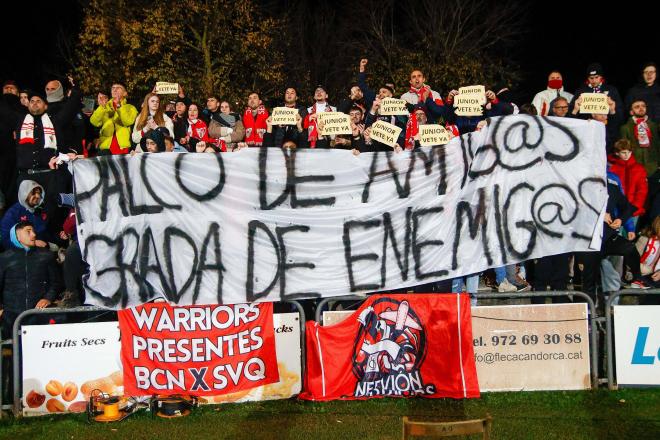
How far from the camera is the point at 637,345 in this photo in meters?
9.57

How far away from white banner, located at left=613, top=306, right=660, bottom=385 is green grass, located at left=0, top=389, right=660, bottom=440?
0.17 metres

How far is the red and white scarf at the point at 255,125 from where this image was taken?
1291cm

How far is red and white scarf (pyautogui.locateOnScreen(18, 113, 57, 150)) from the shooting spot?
11.7 m

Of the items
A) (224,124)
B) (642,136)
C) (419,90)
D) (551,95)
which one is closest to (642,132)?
(642,136)

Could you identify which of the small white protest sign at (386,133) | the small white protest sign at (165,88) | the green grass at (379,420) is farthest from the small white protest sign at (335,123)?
the green grass at (379,420)

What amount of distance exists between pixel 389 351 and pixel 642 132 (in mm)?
5369

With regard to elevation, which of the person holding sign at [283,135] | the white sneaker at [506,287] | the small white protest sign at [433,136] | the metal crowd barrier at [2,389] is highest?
the person holding sign at [283,135]

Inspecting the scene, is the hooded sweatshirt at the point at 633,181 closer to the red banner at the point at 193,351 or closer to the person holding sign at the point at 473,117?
the person holding sign at the point at 473,117

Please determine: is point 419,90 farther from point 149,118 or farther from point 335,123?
point 149,118

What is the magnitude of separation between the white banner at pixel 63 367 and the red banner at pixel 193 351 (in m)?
0.26

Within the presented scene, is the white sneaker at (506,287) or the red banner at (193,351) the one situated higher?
the white sneaker at (506,287)

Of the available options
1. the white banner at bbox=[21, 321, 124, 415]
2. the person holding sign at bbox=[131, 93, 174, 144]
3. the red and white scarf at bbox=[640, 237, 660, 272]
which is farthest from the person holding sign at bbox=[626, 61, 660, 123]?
the white banner at bbox=[21, 321, 124, 415]

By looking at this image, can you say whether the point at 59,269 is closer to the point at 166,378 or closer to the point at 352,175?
the point at 166,378

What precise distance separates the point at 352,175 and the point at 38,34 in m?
35.6
